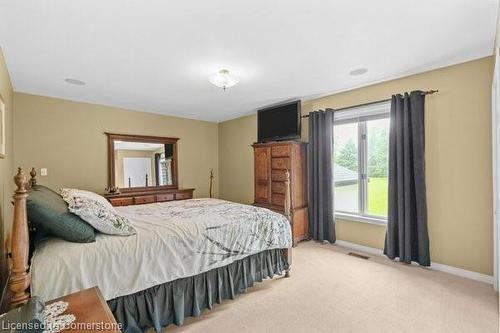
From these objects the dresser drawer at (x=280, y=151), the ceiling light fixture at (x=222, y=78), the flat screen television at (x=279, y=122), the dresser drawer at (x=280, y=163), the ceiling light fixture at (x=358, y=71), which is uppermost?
the ceiling light fixture at (x=358, y=71)

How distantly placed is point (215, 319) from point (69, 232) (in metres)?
1.34

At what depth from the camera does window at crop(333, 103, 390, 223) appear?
360cm

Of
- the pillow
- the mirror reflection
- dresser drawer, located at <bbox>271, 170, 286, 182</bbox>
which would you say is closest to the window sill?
dresser drawer, located at <bbox>271, 170, 286, 182</bbox>

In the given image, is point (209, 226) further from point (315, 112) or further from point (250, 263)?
point (315, 112)

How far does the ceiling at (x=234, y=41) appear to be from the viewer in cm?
181

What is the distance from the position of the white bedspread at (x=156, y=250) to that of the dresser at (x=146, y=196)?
1.58 metres

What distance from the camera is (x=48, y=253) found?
157 centimetres

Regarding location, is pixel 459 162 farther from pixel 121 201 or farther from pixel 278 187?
pixel 121 201

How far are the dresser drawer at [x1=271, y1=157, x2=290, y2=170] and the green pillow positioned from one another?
2.96 meters

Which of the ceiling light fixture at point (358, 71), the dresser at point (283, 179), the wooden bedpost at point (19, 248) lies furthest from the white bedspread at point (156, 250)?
the ceiling light fixture at point (358, 71)

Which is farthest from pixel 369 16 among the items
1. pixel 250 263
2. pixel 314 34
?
pixel 250 263

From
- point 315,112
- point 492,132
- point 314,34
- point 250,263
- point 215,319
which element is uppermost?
point 314,34

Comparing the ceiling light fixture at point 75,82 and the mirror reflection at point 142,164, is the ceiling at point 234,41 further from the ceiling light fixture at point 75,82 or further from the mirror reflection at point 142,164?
the mirror reflection at point 142,164

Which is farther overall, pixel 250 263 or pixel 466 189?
pixel 466 189
